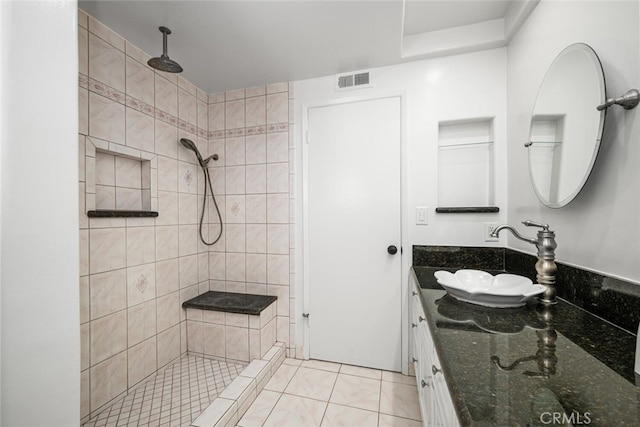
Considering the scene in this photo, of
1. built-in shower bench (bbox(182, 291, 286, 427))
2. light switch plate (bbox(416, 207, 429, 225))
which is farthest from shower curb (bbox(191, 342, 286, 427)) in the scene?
light switch plate (bbox(416, 207, 429, 225))

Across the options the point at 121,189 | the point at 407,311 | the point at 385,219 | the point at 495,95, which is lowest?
the point at 407,311

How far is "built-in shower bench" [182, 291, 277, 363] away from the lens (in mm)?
1923

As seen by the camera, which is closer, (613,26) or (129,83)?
(613,26)

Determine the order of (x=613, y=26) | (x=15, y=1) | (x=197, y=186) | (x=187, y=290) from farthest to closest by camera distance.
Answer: (x=197, y=186) < (x=187, y=290) < (x=613, y=26) < (x=15, y=1)

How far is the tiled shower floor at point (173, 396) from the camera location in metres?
1.40

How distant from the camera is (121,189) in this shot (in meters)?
1.65

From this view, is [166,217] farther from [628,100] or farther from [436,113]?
[628,100]

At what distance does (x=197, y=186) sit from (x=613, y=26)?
249 centimetres

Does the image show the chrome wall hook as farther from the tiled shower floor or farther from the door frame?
the tiled shower floor

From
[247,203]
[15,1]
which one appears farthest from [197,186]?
[15,1]

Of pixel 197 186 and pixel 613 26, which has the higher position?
pixel 613 26

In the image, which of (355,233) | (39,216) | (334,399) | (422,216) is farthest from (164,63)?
(334,399)

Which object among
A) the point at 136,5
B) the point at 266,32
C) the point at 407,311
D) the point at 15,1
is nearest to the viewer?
the point at 15,1

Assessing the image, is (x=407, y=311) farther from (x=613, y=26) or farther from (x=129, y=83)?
(x=129, y=83)
